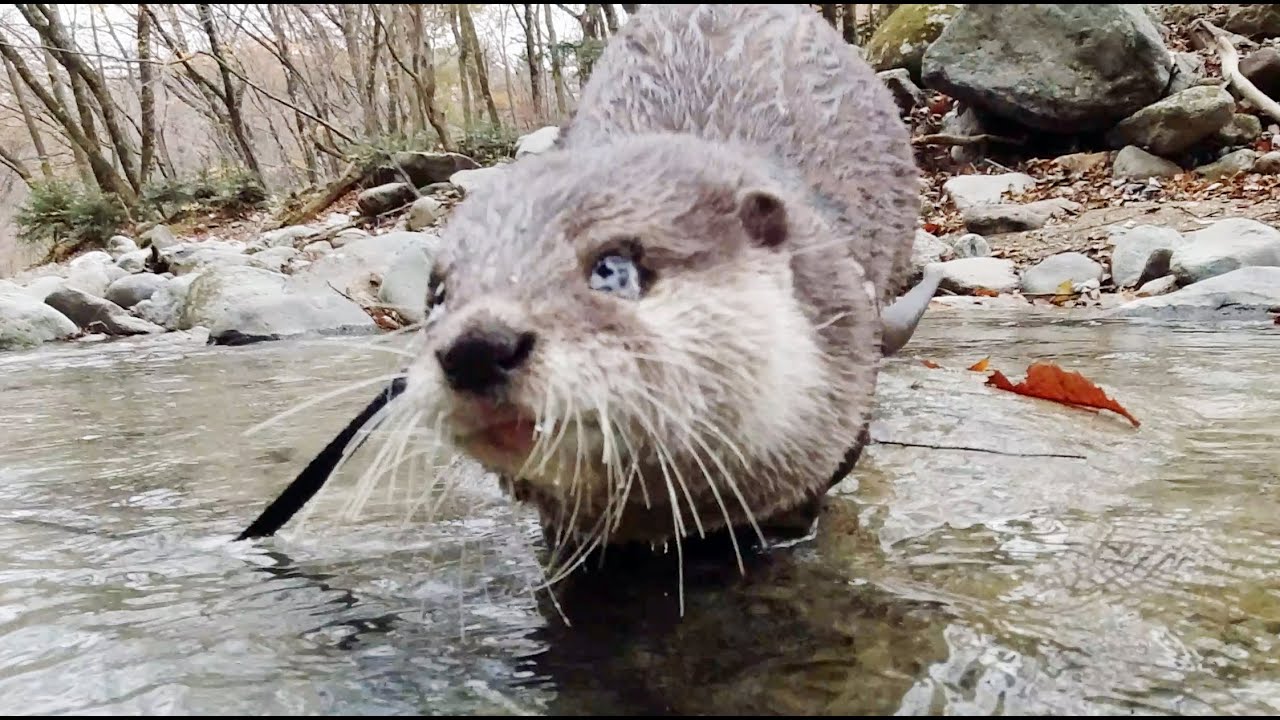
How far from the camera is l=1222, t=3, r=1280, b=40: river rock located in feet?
35.4

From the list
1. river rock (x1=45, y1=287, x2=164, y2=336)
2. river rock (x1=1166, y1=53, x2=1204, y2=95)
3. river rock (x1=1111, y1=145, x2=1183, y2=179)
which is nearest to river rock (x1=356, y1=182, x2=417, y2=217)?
river rock (x1=45, y1=287, x2=164, y2=336)

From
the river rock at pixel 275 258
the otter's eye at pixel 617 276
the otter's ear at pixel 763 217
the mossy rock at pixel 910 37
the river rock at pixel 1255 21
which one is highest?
the mossy rock at pixel 910 37

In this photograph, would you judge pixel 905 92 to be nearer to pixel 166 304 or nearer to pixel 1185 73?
pixel 1185 73

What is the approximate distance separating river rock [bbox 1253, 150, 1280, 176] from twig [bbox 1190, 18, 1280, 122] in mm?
790

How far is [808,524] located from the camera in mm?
1855

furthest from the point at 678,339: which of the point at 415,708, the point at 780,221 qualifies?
the point at 415,708

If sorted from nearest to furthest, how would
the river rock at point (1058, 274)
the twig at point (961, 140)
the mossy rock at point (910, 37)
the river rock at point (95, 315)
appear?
the river rock at point (1058, 274)
the river rock at point (95, 315)
the twig at point (961, 140)
the mossy rock at point (910, 37)

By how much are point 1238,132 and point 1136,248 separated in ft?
10.6

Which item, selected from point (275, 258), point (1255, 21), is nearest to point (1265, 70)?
point (1255, 21)

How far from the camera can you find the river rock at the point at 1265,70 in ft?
30.7

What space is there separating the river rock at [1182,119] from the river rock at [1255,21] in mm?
2745

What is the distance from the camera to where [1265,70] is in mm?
9438

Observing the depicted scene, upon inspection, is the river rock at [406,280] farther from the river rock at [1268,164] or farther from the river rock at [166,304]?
the river rock at [1268,164]

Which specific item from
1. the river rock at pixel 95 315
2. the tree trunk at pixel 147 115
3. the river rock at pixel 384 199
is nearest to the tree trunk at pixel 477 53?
the tree trunk at pixel 147 115
